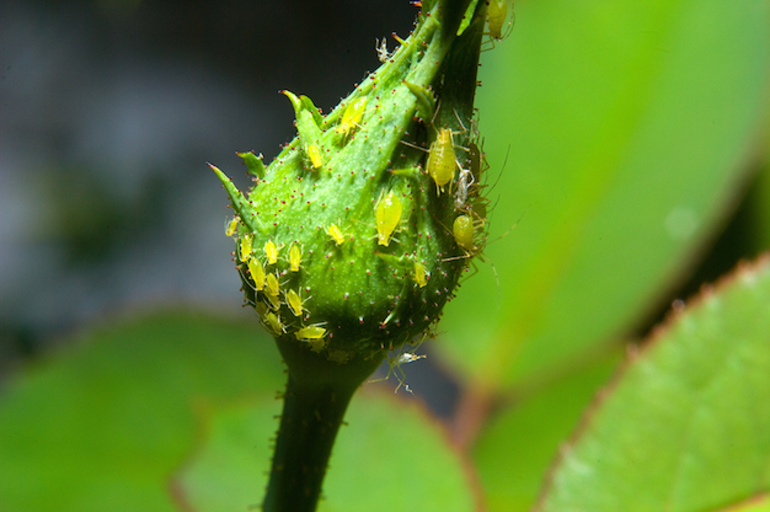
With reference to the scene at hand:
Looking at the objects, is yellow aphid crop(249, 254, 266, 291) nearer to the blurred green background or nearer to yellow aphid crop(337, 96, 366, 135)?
yellow aphid crop(337, 96, 366, 135)

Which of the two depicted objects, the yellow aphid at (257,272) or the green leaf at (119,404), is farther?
the green leaf at (119,404)

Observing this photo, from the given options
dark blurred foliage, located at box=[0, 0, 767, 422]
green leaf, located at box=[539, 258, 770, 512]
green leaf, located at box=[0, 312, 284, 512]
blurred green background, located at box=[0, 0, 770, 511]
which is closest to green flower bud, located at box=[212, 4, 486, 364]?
green leaf, located at box=[539, 258, 770, 512]

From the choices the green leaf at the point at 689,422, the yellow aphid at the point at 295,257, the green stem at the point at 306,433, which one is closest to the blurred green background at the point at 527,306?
the green leaf at the point at 689,422

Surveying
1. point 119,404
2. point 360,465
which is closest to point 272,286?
point 360,465

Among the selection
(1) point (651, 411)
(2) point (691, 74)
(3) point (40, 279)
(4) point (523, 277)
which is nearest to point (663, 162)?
(2) point (691, 74)

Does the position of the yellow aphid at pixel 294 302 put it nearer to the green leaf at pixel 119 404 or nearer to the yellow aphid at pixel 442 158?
the yellow aphid at pixel 442 158
